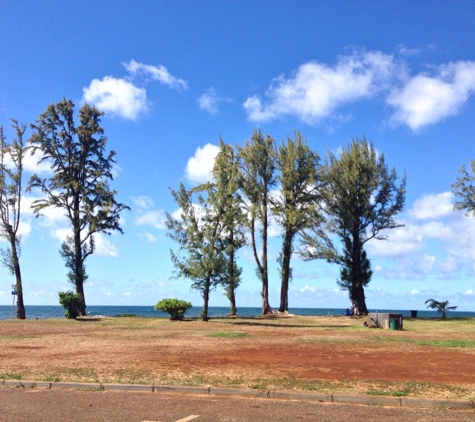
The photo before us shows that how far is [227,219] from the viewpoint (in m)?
34.4

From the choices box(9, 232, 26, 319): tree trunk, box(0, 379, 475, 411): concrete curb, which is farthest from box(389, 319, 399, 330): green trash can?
box(9, 232, 26, 319): tree trunk

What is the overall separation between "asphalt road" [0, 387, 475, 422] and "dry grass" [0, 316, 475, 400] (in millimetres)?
1106

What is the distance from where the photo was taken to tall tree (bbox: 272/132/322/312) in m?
44.4

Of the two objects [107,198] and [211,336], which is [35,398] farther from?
[107,198]

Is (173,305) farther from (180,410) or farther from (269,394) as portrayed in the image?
(180,410)

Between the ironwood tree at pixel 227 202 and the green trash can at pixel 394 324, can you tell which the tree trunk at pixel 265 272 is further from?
the green trash can at pixel 394 324

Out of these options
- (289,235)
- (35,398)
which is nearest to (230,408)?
(35,398)

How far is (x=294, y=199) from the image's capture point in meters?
44.8

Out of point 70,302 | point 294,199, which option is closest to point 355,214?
point 294,199

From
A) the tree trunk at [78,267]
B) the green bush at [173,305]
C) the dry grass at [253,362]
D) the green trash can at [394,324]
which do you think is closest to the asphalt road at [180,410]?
the dry grass at [253,362]

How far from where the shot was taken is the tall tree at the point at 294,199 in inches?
1747

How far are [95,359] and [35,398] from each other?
5.31 m

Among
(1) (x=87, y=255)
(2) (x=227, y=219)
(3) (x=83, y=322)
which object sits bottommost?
(3) (x=83, y=322)

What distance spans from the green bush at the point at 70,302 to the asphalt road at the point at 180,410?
1053 inches
